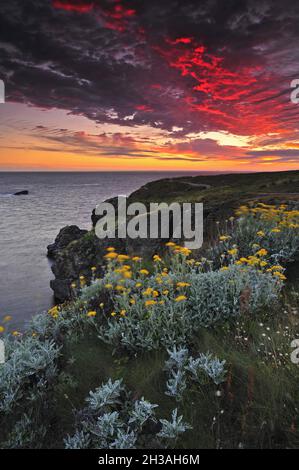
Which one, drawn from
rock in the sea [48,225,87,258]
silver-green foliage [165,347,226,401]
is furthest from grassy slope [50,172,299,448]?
rock in the sea [48,225,87,258]

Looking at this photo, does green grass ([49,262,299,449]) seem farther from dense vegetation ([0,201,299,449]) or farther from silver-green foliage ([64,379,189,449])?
silver-green foliage ([64,379,189,449])

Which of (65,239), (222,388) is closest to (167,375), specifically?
(222,388)

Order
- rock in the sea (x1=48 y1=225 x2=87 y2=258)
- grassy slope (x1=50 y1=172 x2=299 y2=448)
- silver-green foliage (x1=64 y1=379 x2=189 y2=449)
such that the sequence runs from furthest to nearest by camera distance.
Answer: rock in the sea (x1=48 y1=225 x2=87 y2=258) → silver-green foliage (x1=64 y1=379 x2=189 y2=449) → grassy slope (x1=50 y1=172 x2=299 y2=448)

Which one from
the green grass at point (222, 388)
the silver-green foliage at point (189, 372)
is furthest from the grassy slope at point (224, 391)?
the silver-green foliage at point (189, 372)

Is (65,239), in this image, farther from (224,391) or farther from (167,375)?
(224,391)

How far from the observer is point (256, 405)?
11.6ft

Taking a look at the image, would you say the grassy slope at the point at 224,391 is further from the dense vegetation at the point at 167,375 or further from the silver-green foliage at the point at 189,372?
the silver-green foliage at the point at 189,372

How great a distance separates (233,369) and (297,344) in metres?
0.98

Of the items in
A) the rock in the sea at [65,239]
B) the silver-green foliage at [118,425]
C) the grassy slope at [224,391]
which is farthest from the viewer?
the rock in the sea at [65,239]

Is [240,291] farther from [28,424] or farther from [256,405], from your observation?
[28,424]

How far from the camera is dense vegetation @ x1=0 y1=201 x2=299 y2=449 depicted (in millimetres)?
3541

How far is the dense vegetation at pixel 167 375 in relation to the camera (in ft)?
11.6

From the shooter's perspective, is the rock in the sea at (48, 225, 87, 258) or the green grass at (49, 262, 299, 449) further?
the rock in the sea at (48, 225, 87, 258)

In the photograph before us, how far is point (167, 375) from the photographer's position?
14.8ft
